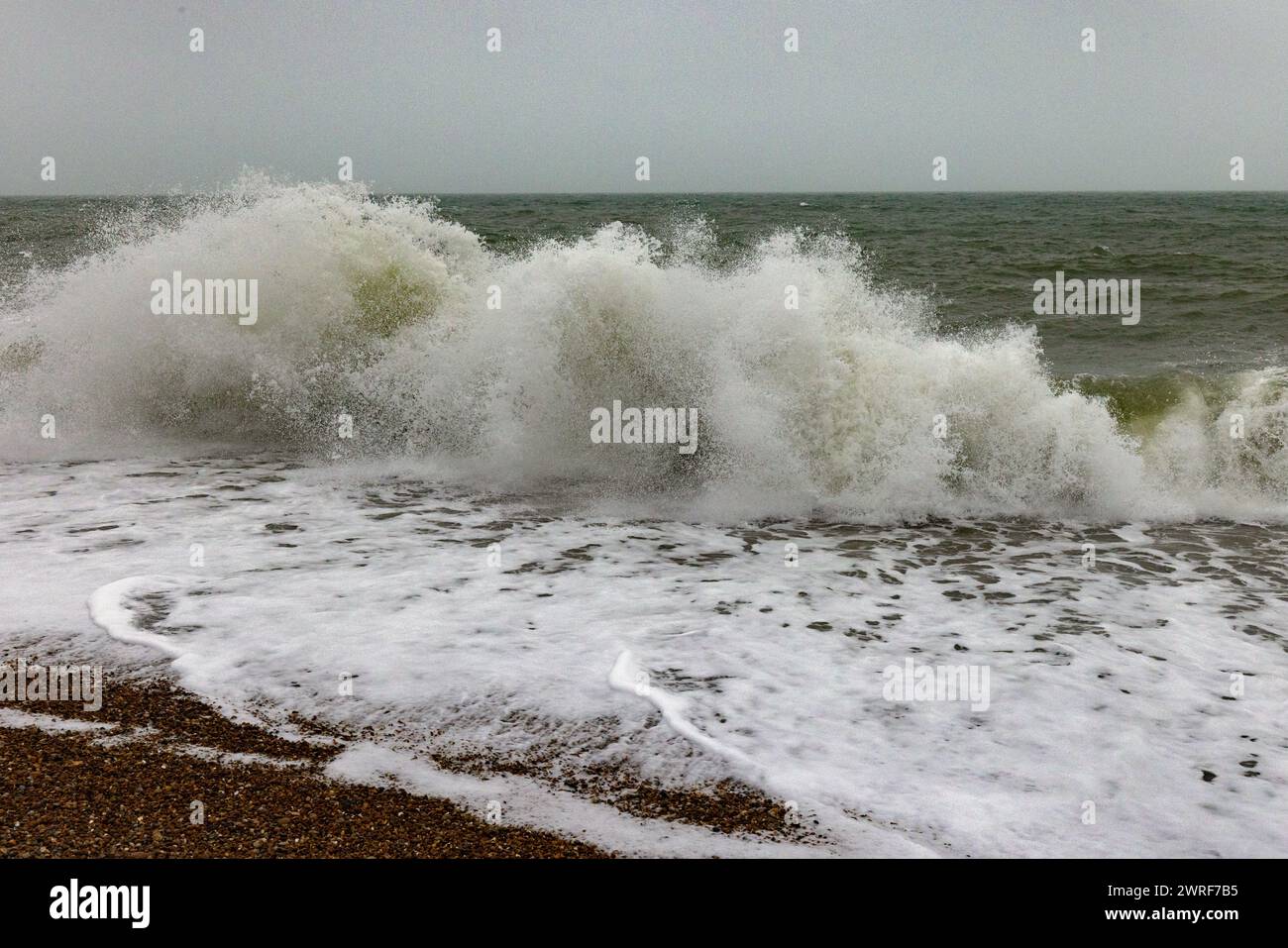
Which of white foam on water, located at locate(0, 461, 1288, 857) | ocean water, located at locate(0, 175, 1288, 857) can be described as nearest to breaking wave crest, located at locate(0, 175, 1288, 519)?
ocean water, located at locate(0, 175, 1288, 857)

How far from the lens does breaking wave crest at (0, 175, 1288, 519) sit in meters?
7.64

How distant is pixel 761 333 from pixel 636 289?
3.96ft

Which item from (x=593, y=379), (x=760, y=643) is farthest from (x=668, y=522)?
(x=760, y=643)

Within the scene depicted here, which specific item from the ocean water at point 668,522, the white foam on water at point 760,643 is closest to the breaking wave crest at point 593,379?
the ocean water at point 668,522

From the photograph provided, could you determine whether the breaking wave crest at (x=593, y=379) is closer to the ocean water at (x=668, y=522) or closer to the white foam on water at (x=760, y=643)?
the ocean water at (x=668, y=522)

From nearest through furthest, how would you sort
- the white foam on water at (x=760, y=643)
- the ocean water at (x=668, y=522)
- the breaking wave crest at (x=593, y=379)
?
the white foam on water at (x=760, y=643) < the ocean water at (x=668, y=522) < the breaking wave crest at (x=593, y=379)

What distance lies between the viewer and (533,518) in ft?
22.4

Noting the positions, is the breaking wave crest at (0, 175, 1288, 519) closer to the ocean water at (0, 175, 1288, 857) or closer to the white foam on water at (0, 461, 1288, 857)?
the ocean water at (0, 175, 1288, 857)

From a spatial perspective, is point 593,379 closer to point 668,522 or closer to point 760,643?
point 668,522

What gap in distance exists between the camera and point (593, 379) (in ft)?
27.6

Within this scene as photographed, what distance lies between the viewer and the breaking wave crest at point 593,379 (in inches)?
301

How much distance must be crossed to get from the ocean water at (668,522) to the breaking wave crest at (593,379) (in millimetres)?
35
